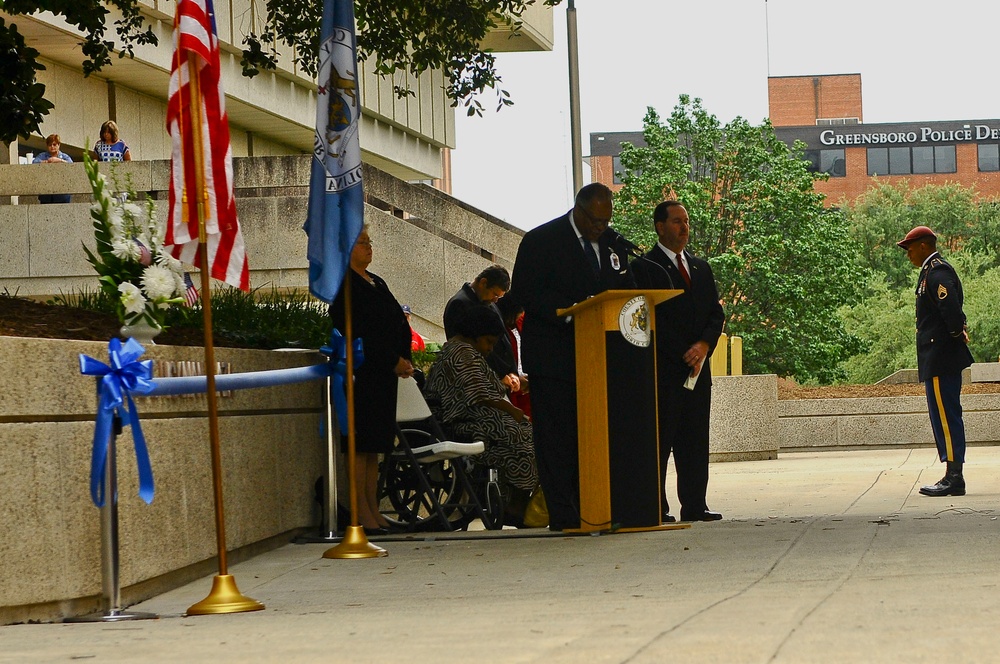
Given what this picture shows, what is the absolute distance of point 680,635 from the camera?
4.96 metres

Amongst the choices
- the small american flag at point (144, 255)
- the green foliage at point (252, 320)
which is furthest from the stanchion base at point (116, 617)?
the green foliage at point (252, 320)

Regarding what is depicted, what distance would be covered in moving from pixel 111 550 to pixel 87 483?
1.13ft

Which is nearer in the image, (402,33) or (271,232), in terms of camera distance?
(402,33)

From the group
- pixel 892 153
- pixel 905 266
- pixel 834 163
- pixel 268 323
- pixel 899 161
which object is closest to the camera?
pixel 268 323

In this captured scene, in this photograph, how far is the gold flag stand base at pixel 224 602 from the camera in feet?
20.5

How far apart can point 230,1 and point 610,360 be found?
70.3 ft

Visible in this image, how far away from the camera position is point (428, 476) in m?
10.4

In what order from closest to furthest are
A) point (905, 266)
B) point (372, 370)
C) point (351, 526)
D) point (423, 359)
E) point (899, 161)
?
point (351, 526) < point (372, 370) < point (423, 359) < point (905, 266) < point (899, 161)

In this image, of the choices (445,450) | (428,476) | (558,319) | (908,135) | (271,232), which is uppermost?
(908,135)

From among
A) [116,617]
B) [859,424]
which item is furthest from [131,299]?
[859,424]

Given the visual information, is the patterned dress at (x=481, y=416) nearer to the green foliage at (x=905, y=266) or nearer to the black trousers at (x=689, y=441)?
the black trousers at (x=689, y=441)

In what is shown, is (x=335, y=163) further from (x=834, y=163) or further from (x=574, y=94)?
(x=834, y=163)

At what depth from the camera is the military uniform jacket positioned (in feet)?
39.4

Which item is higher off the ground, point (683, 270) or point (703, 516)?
point (683, 270)
